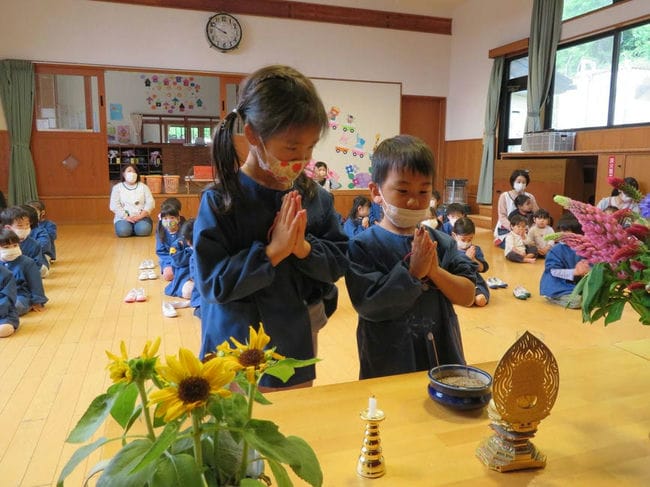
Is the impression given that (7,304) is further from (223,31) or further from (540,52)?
(540,52)

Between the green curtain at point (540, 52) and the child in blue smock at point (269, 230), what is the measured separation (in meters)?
6.71

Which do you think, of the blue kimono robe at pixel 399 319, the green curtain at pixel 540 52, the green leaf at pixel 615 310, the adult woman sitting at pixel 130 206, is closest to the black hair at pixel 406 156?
the blue kimono robe at pixel 399 319

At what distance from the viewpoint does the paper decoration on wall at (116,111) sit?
409 inches

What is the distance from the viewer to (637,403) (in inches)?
37.1

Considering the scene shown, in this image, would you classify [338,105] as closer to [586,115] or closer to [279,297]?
[586,115]

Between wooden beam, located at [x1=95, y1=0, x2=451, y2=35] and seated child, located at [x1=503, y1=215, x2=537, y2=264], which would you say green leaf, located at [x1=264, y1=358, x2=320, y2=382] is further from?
wooden beam, located at [x1=95, y1=0, x2=451, y2=35]

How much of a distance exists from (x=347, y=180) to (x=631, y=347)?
7.47 metres

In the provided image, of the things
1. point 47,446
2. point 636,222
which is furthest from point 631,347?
point 47,446

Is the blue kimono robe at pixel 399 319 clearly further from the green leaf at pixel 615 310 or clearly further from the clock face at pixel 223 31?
the clock face at pixel 223 31

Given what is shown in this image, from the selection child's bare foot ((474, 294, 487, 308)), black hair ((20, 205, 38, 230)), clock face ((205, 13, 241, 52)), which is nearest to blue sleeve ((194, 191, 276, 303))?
child's bare foot ((474, 294, 487, 308))

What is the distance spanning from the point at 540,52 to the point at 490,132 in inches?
55.9

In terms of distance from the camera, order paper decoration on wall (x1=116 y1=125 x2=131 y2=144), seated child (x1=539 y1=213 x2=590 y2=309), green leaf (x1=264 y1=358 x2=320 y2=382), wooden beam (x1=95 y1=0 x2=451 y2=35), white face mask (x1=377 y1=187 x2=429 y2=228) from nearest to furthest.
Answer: green leaf (x1=264 y1=358 x2=320 y2=382) → white face mask (x1=377 y1=187 x2=429 y2=228) → seated child (x1=539 y1=213 x2=590 y2=309) → wooden beam (x1=95 y1=0 x2=451 y2=35) → paper decoration on wall (x1=116 y1=125 x2=131 y2=144)

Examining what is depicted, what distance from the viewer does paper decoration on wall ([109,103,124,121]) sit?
10.4 m

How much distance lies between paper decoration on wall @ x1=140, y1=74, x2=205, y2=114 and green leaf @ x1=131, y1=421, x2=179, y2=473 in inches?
423
